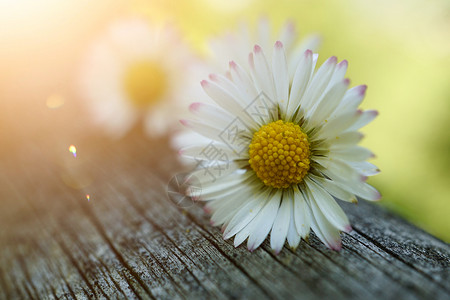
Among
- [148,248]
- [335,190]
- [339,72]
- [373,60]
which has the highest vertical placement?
[373,60]

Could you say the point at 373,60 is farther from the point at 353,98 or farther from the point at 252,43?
the point at 353,98

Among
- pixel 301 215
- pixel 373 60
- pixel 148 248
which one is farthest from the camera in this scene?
pixel 373 60

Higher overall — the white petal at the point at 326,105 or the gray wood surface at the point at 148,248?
the white petal at the point at 326,105

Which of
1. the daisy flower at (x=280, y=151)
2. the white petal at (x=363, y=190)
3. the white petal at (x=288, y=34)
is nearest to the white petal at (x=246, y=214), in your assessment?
the daisy flower at (x=280, y=151)

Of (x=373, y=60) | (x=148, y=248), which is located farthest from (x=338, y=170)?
(x=373, y=60)

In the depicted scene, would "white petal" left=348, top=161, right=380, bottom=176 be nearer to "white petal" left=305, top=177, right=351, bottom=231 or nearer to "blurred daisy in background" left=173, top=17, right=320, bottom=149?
"white petal" left=305, top=177, right=351, bottom=231

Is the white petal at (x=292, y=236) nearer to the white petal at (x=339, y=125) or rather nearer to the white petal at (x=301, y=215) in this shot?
the white petal at (x=301, y=215)

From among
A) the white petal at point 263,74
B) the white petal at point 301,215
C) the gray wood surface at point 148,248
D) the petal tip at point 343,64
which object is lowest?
the gray wood surface at point 148,248
